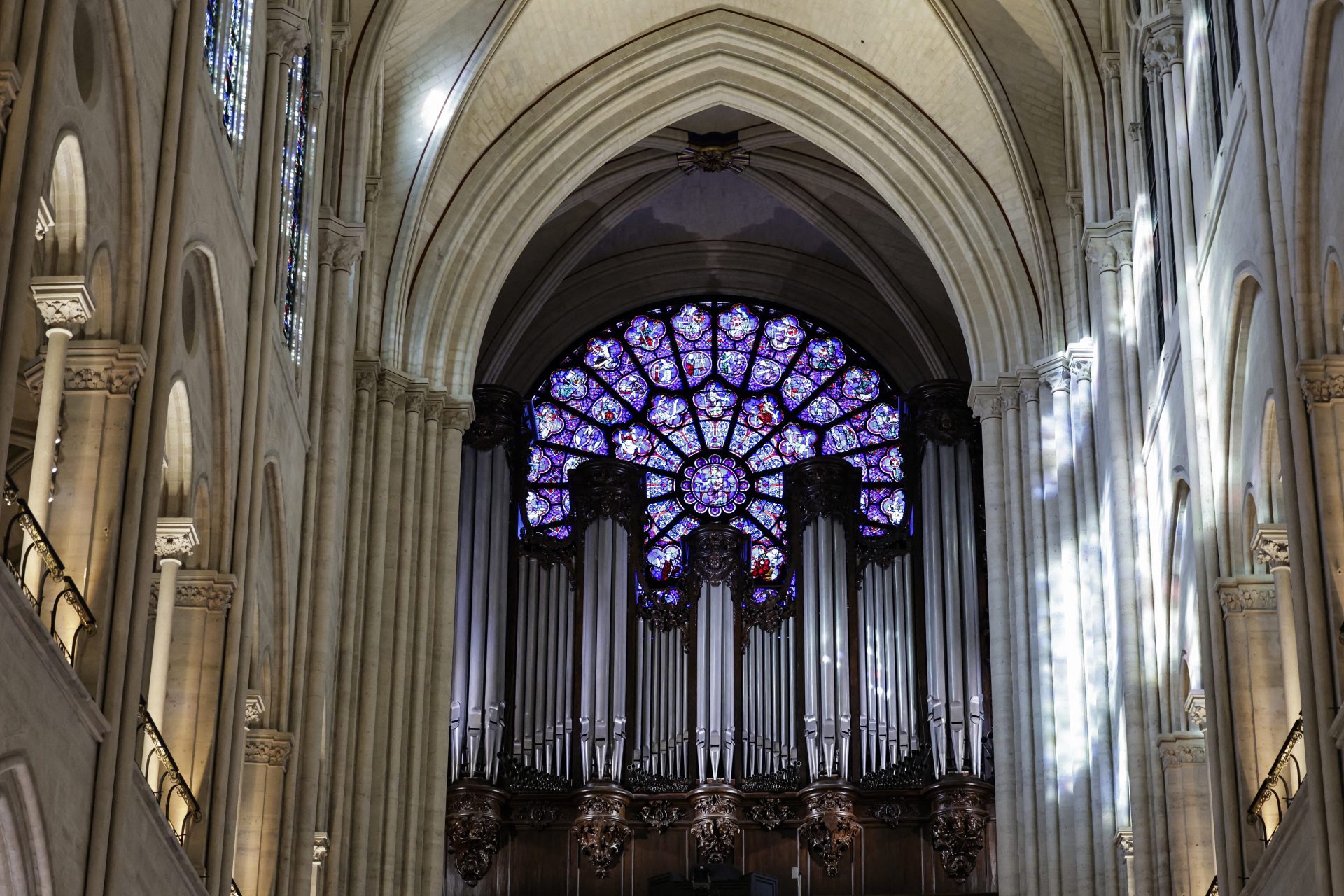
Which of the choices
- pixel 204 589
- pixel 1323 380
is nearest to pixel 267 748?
pixel 204 589

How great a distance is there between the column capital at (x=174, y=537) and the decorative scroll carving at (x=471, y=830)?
10192mm

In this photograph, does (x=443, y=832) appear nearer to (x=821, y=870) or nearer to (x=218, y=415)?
(x=821, y=870)

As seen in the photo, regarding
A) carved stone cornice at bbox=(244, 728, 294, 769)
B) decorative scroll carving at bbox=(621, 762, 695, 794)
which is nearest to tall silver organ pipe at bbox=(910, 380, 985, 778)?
decorative scroll carving at bbox=(621, 762, 695, 794)

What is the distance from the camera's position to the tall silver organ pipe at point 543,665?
24031 mm

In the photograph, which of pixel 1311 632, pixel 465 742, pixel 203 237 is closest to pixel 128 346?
pixel 203 237

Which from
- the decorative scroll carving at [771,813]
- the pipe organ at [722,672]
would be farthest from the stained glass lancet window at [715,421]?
the decorative scroll carving at [771,813]

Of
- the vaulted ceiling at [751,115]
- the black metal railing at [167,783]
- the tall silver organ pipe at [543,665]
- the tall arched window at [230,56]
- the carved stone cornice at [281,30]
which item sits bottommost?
the black metal railing at [167,783]

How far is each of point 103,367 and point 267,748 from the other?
5384 mm

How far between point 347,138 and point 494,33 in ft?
8.22

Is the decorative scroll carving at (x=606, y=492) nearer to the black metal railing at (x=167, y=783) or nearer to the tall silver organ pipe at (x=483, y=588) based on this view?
the tall silver organ pipe at (x=483, y=588)

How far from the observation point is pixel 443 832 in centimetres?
2038

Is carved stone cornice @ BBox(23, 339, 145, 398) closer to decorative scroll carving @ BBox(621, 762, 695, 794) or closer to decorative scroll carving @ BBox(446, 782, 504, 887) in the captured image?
decorative scroll carving @ BBox(446, 782, 504, 887)

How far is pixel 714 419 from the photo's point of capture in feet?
88.6

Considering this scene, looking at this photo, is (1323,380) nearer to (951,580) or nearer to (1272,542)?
(1272,542)
